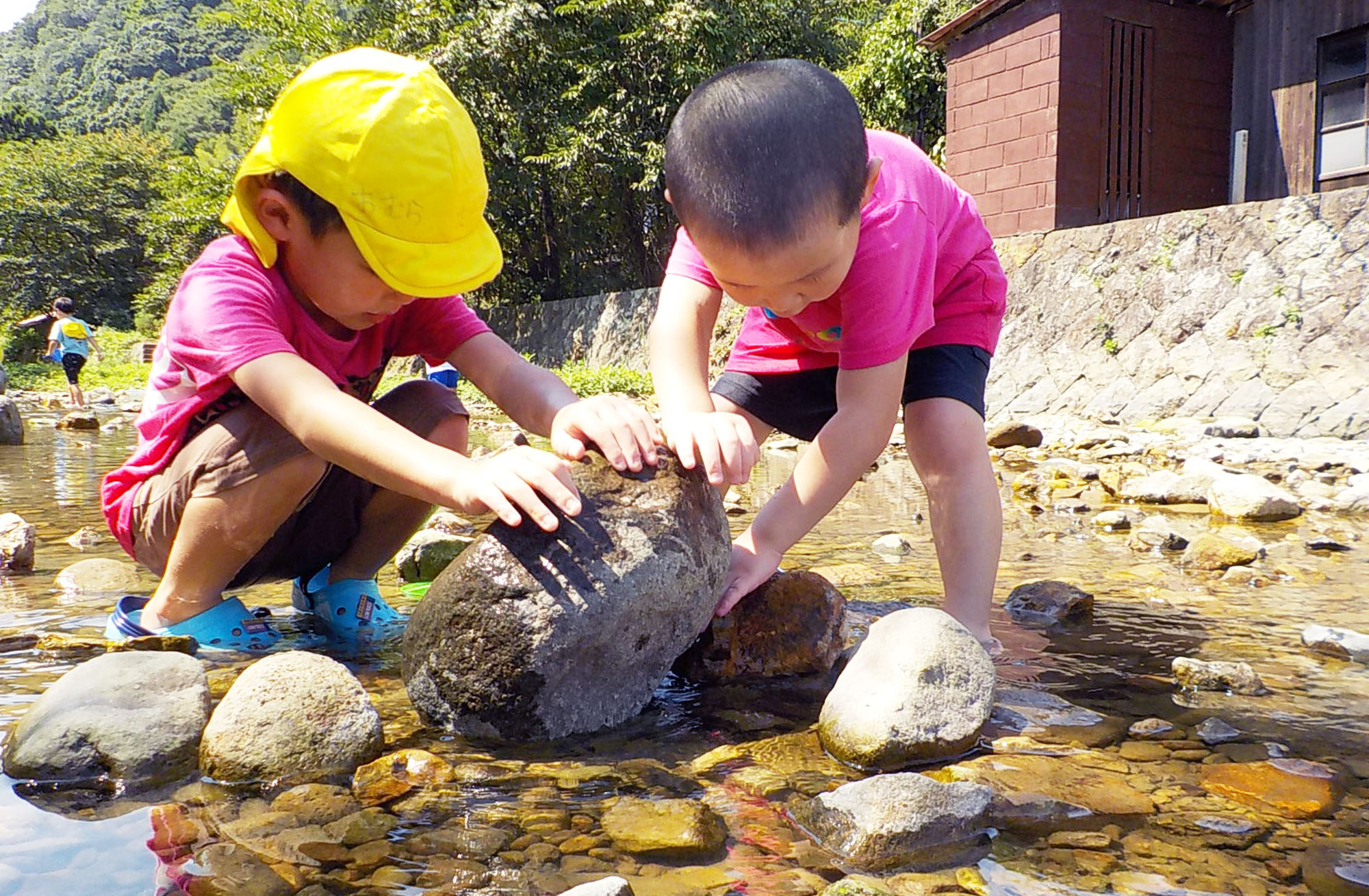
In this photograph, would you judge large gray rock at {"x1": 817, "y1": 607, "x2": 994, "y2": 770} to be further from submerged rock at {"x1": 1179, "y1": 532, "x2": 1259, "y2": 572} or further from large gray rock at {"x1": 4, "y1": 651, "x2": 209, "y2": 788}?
submerged rock at {"x1": 1179, "y1": 532, "x2": 1259, "y2": 572}

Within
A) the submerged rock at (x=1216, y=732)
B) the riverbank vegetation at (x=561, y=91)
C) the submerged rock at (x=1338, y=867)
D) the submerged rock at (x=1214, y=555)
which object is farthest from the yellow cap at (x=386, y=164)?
the riverbank vegetation at (x=561, y=91)

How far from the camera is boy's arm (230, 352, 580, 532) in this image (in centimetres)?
189

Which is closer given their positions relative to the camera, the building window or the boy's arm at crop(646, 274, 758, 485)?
the boy's arm at crop(646, 274, 758, 485)

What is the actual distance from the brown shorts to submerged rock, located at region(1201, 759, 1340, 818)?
1886 millimetres

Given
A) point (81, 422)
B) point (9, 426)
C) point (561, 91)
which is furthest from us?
point (561, 91)

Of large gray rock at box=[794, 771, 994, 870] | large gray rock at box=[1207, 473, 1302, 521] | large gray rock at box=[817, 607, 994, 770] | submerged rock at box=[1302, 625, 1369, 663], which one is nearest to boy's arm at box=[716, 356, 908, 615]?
large gray rock at box=[817, 607, 994, 770]

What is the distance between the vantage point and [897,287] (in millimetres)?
2260

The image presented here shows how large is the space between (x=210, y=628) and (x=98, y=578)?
108 cm

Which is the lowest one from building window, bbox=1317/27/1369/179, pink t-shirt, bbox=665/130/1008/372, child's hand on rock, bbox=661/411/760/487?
child's hand on rock, bbox=661/411/760/487

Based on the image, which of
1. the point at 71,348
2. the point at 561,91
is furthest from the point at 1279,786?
the point at 561,91

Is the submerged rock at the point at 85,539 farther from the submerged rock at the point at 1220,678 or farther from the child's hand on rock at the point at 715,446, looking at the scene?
the submerged rock at the point at 1220,678

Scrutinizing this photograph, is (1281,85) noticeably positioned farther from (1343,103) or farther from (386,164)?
(386,164)

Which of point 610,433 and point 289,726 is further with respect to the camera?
point 610,433

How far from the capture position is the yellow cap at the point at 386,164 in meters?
2.12
